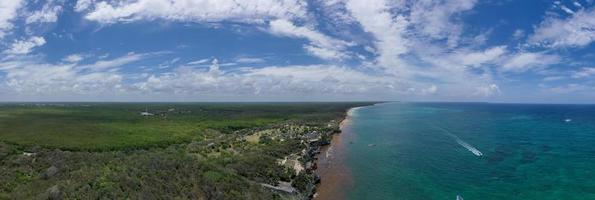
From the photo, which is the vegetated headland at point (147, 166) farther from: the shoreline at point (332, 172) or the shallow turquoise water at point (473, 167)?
the shallow turquoise water at point (473, 167)

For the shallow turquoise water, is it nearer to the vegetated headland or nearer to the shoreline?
the shoreline

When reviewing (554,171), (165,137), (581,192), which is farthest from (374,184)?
(165,137)

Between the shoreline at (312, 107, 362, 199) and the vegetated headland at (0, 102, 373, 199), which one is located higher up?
the vegetated headland at (0, 102, 373, 199)

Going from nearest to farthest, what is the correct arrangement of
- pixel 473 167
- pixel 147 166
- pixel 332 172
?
pixel 147 166 < pixel 332 172 < pixel 473 167

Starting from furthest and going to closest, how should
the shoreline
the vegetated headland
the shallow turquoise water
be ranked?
the shoreline
the shallow turquoise water
the vegetated headland

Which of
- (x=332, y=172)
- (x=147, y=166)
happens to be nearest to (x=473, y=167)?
(x=332, y=172)

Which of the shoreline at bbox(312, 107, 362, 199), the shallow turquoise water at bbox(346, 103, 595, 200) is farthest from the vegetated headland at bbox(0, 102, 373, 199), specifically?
the shallow turquoise water at bbox(346, 103, 595, 200)

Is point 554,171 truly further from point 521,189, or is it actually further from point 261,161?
point 261,161

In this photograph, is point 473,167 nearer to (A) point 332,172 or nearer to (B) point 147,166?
(A) point 332,172
